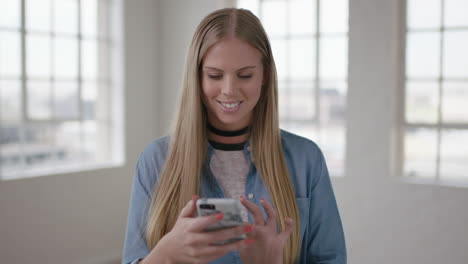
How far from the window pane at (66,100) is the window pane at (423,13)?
9.99ft

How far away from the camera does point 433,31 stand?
4203mm

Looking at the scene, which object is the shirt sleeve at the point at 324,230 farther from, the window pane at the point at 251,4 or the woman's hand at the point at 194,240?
the window pane at the point at 251,4

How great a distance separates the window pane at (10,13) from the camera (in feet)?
13.1

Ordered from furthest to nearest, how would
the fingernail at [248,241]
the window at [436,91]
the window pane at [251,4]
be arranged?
the window pane at [251,4], the window at [436,91], the fingernail at [248,241]

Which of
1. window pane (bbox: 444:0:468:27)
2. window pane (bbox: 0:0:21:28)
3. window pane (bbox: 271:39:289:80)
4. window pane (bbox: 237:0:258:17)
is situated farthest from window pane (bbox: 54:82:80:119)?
window pane (bbox: 444:0:468:27)

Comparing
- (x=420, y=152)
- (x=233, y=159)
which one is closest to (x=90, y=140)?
(x=420, y=152)

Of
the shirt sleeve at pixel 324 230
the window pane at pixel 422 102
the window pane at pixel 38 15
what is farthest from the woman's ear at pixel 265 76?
the window pane at pixel 38 15

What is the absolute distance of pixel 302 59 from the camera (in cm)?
487

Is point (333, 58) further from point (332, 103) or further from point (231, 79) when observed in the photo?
point (231, 79)

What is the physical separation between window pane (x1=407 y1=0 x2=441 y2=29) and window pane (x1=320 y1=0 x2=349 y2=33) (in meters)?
0.58

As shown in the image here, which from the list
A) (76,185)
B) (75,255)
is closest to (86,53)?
(76,185)

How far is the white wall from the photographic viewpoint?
4.06 meters

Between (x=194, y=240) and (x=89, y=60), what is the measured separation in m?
3.99

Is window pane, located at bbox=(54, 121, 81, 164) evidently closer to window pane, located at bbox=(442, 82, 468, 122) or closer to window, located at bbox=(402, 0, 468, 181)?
window, located at bbox=(402, 0, 468, 181)
